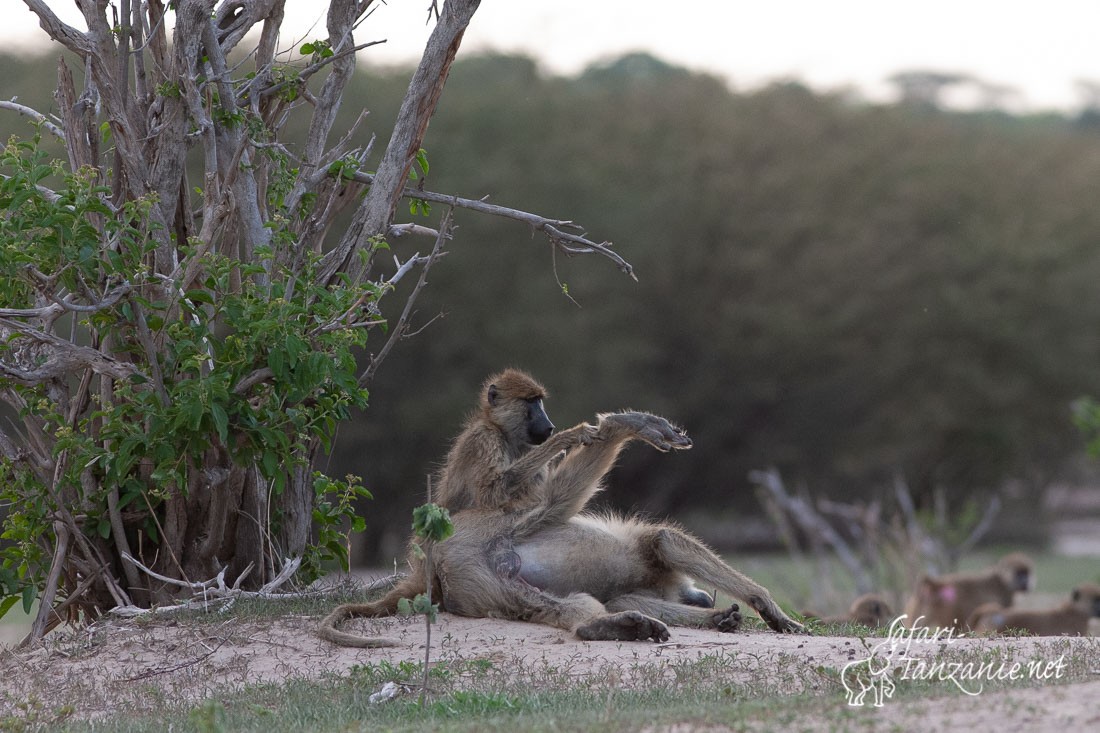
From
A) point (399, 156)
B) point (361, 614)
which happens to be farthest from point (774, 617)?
point (399, 156)

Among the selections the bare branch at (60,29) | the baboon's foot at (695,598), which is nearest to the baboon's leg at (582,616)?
the baboon's foot at (695,598)

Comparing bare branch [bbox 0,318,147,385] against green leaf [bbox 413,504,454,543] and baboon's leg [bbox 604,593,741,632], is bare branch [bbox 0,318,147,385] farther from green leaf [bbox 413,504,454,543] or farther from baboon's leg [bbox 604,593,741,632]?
baboon's leg [bbox 604,593,741,632]

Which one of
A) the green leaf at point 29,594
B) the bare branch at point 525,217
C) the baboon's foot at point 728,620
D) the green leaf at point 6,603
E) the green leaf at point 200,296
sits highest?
the bare branch at point 525,217

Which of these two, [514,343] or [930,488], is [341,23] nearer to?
[514,343]

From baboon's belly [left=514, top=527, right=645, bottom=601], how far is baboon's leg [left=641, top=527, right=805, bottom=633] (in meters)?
0.12

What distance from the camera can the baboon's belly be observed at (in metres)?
6.30

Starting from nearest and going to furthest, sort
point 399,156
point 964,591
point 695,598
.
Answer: point 695,598, point 399,156, point 964,591

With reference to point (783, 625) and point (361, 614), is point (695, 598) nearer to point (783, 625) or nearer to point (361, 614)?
point (783, 625)

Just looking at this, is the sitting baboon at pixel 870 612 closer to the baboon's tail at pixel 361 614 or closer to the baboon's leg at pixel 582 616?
the baboon's leg at pixel 582 616

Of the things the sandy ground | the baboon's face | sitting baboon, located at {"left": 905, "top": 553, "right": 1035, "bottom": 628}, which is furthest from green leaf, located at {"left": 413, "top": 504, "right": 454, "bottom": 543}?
sitting baboon, located at {"left": 905, "top": 553, "right": 1035, "bottom": 628}

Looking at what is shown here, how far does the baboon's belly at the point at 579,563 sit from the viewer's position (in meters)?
6.30

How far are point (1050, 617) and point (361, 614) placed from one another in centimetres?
625

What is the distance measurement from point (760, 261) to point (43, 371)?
769 inches

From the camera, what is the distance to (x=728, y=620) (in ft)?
20.9
